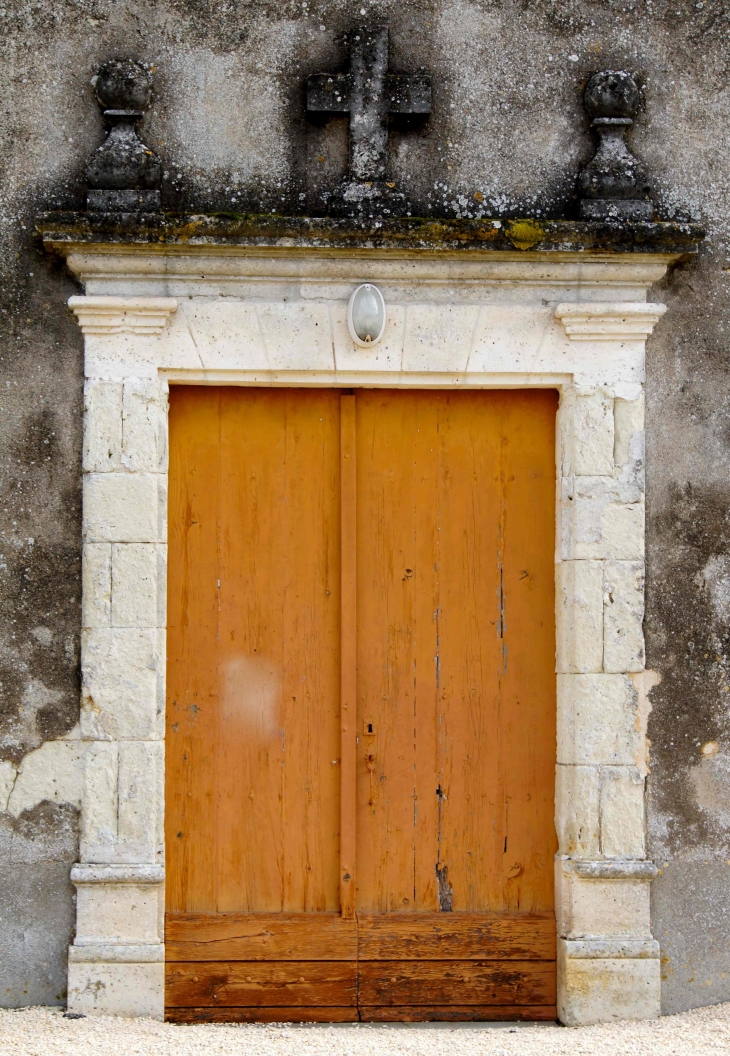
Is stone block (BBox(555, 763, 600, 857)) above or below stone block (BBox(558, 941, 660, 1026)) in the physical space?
above

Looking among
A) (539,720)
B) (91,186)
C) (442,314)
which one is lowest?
(539,720)

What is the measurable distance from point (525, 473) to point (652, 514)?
1.52 ft

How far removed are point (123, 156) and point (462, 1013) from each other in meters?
3.15

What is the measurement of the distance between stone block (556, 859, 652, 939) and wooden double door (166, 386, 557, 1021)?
0.54 feet

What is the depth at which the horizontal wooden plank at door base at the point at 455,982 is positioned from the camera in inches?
154

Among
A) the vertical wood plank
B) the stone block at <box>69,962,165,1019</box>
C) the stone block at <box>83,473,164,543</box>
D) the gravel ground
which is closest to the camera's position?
the gravel ground

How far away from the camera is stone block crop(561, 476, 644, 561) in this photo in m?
3.89

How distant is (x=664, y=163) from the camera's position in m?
4.00

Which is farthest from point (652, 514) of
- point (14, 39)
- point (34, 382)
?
point (14, 39)

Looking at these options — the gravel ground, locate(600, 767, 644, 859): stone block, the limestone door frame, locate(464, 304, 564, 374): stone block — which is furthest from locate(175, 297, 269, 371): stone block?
the gravel ground

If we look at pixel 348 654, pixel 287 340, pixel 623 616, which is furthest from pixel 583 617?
pixel 287 340

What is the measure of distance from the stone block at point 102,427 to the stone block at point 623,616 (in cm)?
172

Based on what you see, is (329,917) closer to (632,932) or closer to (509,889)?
(509,889)

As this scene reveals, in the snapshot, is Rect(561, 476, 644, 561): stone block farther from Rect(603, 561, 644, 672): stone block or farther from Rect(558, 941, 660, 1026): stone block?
Rect(558, 941, 660, 1026): stone block
